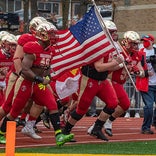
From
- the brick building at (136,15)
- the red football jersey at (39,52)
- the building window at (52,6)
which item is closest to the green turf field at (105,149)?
the red football jersey at (39,52)

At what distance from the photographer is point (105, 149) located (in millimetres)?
11281

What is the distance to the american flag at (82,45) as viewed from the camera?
40.8 ft

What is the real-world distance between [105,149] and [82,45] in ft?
7.35

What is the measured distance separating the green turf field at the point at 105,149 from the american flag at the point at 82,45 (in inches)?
58.3

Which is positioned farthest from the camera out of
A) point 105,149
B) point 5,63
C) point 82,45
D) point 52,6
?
point 52,6

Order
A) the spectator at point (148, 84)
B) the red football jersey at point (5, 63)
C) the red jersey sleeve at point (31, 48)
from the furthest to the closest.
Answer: the spectator at point (148, 84)
the red football jersey at point (5, 63)
the red jersey sleeve at point (31, 48)

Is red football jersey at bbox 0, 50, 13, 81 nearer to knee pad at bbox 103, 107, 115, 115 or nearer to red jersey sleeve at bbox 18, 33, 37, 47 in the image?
red jersey sleeve at bbox 18, 33, 37, 47

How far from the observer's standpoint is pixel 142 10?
41125 mm

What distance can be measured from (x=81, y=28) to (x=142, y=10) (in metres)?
28.7

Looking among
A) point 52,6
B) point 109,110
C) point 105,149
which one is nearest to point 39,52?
point 105,149

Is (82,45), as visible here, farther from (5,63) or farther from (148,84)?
(148,84)

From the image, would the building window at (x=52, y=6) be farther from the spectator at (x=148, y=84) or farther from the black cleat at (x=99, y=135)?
the black cleat at (x=99, y=135)

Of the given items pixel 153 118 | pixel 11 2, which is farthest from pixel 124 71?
pixel 11 2

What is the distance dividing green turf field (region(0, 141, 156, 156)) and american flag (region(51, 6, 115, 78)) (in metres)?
1.48
